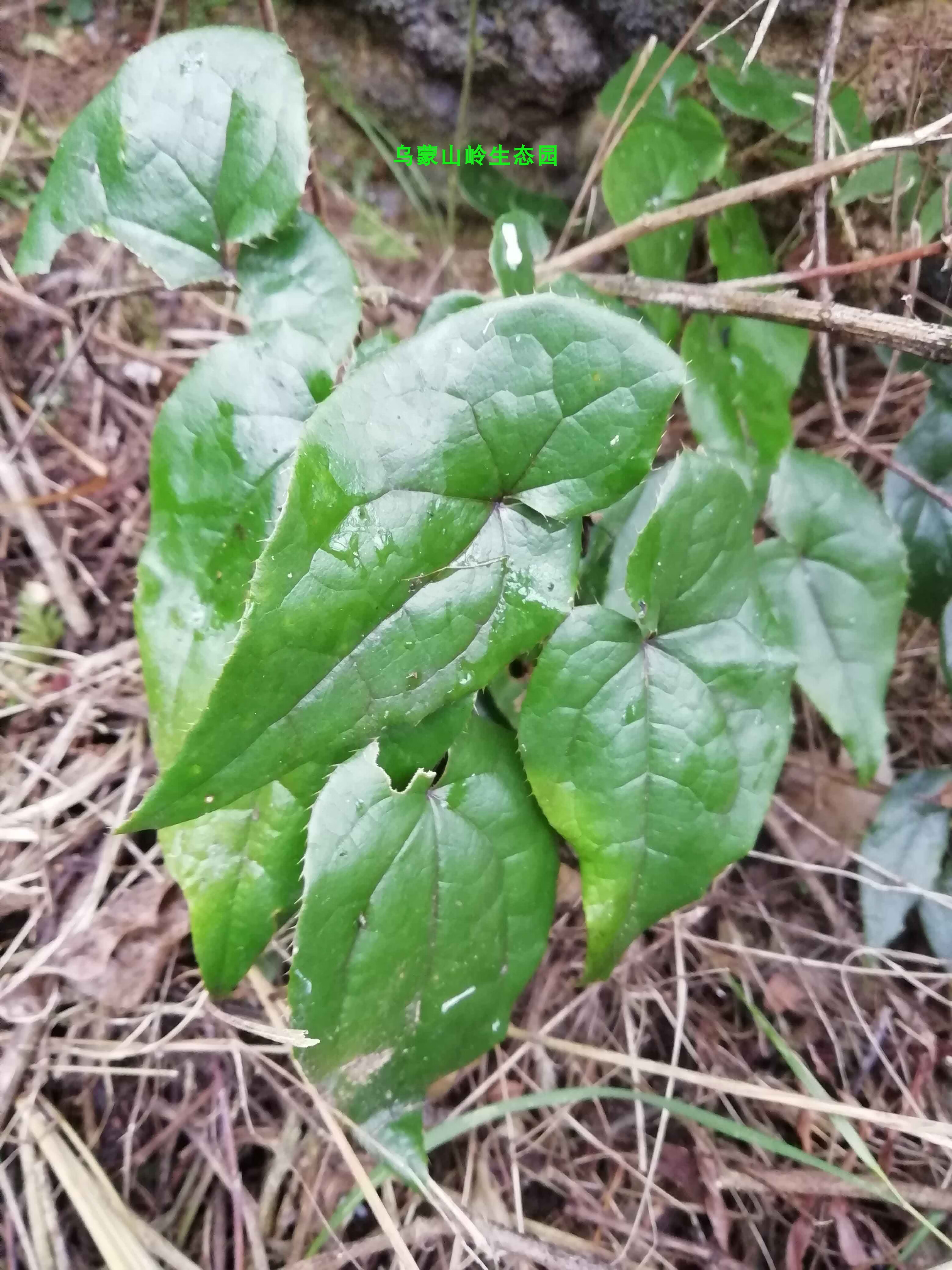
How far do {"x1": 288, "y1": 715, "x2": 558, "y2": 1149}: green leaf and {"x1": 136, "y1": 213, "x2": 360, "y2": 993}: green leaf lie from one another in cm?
9

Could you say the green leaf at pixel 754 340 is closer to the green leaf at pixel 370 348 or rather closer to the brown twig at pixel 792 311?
the brown twig at pixel 792 311

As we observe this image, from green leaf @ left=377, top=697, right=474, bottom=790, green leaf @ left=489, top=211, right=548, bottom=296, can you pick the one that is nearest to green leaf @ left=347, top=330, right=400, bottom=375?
green leaf @ left=489, top=211, right=548, bottom=296

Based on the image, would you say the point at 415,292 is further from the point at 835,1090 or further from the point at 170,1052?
the point at 835,1090

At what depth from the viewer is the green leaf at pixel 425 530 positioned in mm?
561

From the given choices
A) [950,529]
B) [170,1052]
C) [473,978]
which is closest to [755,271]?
[950,529]

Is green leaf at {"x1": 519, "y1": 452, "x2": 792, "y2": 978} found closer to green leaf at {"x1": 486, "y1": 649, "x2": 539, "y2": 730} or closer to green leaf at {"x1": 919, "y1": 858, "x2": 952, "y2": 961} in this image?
green leaf at {"x1": 486, "y1": 649, "x2": 539, "y2": 730}

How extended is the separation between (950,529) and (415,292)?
30.3 inches

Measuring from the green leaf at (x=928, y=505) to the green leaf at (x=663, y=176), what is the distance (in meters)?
0.30

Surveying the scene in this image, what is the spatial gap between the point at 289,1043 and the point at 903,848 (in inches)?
28.6

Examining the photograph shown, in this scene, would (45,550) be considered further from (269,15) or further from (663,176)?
(663,176)

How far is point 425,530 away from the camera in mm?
617

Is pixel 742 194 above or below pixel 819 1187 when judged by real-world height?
above

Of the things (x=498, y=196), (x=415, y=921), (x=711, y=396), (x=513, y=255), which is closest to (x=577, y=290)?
→ (x=513, y=255)

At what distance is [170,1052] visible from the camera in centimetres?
88
